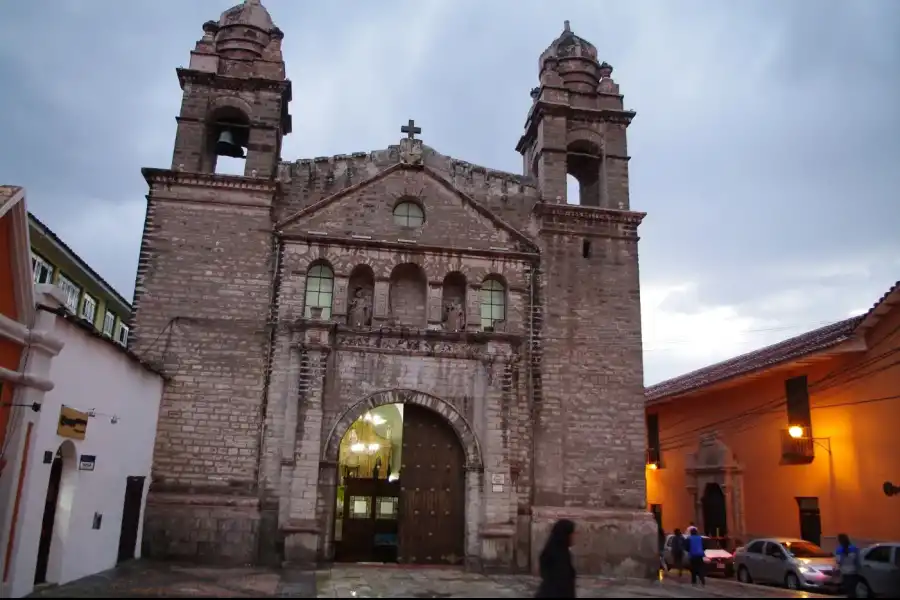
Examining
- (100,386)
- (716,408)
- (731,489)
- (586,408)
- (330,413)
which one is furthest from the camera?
(716,408)

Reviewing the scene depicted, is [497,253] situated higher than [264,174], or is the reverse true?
[264,174]

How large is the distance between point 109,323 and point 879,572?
80.0 feet

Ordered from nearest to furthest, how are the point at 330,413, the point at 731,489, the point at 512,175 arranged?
the point at 330,413 → the point at 512,175 → the point at 731,489

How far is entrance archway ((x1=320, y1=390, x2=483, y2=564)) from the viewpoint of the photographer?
15.7m

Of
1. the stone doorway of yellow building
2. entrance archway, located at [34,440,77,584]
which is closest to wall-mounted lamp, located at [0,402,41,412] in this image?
entrance archway, located at [34,440,77,584]

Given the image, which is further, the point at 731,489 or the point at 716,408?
the point at 716,408

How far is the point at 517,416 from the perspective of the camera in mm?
16609

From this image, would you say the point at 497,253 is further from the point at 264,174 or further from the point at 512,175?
the point at 264,174

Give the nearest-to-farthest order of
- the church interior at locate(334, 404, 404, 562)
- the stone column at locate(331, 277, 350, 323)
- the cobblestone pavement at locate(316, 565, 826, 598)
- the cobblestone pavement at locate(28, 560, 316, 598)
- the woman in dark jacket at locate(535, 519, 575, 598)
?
the woman in dark jacket at locate(535, 519, 575, 598), the cobblestone pavement at locate(28, 560, 316, 598), the cobblestone pavement at locate(316, 565, 826, 598), the stone column at locate(331, 277, 350, 323), the church interior at locate(334, 404, 404, 562)

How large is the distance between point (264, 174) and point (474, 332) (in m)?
5.93

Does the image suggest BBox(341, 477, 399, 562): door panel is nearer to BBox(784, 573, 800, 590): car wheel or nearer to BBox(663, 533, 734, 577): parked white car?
BBox(663, 533, 734, 577): parked white car

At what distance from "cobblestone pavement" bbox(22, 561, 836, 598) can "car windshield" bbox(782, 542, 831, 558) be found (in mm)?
1339

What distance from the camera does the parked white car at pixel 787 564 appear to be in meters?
15.3

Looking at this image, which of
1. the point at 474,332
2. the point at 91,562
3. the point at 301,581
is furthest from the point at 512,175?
the point at 91,562
